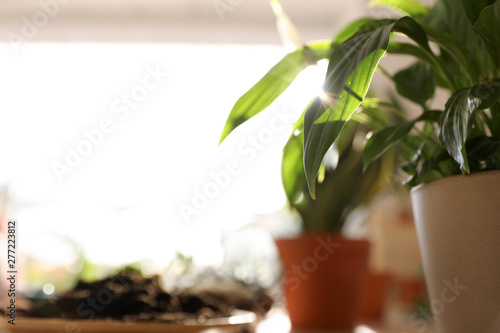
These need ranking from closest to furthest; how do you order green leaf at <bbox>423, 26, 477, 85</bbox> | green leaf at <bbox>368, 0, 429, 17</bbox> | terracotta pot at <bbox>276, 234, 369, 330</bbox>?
green leaf at <bbox>423, 26, 477, 85</bbox> → green leaf at <bbox>368, 0, 429, 17</bbox> → terracotta pot at <bbox>276, 234, 369, 330</bbox>

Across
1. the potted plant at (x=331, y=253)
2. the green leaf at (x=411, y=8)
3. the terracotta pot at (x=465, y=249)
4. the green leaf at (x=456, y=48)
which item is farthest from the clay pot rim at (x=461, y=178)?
the potted plant at (x=331, y=253)

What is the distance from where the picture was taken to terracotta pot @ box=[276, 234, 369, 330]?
0.88 metres

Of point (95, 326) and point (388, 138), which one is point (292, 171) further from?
point (95, 326)

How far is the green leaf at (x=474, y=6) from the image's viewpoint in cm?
47

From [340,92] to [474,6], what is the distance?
0.60 feet

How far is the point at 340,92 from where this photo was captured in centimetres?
42

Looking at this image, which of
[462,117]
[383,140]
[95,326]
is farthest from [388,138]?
[95,326]

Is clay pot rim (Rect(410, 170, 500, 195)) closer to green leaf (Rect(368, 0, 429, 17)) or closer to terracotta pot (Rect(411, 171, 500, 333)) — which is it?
terracotta pot (Rect(411, 171, 500, 333))

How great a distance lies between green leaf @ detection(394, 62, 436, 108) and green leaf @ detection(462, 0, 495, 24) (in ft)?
0.42

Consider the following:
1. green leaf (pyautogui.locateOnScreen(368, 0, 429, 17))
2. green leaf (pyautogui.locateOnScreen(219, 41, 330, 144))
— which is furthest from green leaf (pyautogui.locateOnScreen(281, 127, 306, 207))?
green leaf (pyautogui.locateOnScreen(368, 0, 429, 17))

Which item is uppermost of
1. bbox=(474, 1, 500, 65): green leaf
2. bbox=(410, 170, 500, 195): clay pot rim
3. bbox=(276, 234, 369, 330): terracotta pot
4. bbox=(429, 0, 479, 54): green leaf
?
bbox=(429, 0, 479, 54): green leaf

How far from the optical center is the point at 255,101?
52 cm

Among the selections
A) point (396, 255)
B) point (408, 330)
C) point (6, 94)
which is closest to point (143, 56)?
point (6, 94)

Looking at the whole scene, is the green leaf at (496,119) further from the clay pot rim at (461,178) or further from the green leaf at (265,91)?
the green leaf at (265,91)
